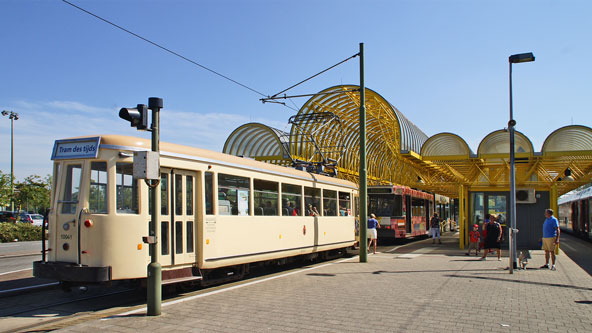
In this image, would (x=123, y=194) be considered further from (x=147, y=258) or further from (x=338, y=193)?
(x=338, y=193)

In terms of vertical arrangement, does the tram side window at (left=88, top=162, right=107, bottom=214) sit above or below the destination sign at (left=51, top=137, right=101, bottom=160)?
below

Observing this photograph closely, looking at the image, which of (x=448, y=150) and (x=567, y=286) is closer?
(x=567, y=286)

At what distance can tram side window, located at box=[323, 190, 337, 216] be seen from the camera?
15.5 meters

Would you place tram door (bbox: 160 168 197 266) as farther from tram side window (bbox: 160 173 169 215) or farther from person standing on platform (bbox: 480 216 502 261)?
person standing on platform (bbox: 480 216 502 261)

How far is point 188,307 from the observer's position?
26.5 ft

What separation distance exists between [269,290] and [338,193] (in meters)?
7.35

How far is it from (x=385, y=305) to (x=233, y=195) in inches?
158

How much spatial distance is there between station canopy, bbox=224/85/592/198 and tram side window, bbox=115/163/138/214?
7774 millimetres

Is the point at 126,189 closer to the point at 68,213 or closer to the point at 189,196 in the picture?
the point at 68,213

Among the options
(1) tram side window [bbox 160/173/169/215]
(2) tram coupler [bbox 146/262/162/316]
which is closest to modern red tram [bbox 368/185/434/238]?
(1) tram side window [bbox 160/173/169/215]

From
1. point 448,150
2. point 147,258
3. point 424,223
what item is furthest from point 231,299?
point 424,223

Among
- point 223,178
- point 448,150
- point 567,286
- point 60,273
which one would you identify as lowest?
point 567,286

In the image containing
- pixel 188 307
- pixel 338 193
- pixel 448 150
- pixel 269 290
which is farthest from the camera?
pixel 448 150

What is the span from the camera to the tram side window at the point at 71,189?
850 centimetres
